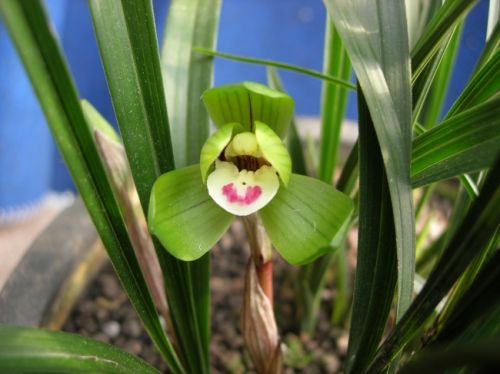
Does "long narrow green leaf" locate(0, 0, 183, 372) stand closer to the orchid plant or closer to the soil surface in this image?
the orchid plant

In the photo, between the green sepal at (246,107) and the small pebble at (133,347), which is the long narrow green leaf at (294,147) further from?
the small pebble at (133,347)

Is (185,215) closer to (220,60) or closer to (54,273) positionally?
(54,273)

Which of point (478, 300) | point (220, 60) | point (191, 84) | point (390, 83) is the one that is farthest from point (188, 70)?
point (220, 60)

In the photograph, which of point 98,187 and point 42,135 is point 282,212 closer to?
point 98,187

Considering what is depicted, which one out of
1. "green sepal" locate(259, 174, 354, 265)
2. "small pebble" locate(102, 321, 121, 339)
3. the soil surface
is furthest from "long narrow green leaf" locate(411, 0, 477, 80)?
"small pebble" locate(102, 321, 121, 339)

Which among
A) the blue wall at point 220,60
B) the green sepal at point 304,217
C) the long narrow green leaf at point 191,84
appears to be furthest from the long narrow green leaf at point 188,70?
the blue wall at point 220,60

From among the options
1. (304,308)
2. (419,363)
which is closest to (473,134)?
(419,363)
